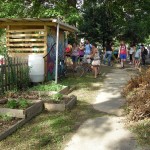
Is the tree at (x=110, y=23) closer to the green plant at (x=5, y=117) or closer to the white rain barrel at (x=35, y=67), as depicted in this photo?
the white rain barrel at (x=35, y=67)

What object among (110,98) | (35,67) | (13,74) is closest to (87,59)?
(35,67)

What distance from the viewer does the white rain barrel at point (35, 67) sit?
12500mm

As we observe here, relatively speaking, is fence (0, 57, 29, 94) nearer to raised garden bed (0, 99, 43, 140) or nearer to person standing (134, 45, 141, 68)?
raised garden bed (0, 99, 43, 140)

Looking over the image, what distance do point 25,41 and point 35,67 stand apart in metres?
1.79

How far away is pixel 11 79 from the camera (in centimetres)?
1101

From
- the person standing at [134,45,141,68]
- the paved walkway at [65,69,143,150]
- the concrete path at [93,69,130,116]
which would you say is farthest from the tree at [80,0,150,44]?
the paved walkway at [65,69,143,150]

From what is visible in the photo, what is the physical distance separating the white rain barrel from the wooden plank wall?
3.38ft

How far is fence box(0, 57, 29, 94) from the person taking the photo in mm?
10470

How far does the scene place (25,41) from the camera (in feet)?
45.4

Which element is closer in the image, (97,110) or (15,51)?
(97,110)

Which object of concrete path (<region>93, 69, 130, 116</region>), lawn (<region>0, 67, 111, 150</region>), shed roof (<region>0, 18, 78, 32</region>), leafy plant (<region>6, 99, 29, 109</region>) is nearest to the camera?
lawn (<region>0, 67, 111, 150</region>)

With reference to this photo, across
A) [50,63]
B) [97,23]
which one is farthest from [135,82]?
[97,23]

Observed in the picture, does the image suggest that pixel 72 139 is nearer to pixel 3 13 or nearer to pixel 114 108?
pixel 114 108

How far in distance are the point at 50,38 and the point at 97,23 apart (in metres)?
14.9
